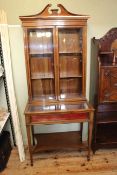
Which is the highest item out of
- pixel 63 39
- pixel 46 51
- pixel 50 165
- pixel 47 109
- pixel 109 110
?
pixel 63 39

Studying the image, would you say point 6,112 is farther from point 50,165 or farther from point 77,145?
point 77,145

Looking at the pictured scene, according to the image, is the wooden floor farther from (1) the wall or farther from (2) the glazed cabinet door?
(1) the wall

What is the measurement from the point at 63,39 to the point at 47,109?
96 cm

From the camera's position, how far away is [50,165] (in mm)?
2264

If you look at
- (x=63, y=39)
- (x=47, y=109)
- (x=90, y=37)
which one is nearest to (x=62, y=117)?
(x=47, y=109)

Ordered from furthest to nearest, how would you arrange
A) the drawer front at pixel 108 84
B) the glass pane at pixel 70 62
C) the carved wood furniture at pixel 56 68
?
the glass pane at pixel 70 62, the drawer front at pixel 108 84, the carved wood furniture at pixel 56 68

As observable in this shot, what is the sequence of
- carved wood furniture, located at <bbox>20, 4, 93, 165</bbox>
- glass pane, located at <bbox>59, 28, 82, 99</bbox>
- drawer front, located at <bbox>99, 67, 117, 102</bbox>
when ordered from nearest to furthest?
1. carved wood furniture, located at <bbox>20, 4, 93, 165</bbox>
2. drawer front, located at <bbox>99, 67, 117, 102</bbox>
3. glass pane, located at <bbox>59, 28, 82, 99</bbox>

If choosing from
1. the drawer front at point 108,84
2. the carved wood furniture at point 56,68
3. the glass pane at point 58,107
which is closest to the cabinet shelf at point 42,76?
the carved wood furniture at point 56,68

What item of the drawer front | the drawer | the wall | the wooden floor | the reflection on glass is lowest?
the wooden floor

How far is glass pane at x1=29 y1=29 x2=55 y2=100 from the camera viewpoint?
2.14 metres

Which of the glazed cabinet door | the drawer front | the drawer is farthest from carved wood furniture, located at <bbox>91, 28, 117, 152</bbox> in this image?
the glazed cabinet door

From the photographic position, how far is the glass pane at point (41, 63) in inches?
84.2

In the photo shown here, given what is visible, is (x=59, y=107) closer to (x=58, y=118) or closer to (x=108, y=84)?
(x=58, y=118)

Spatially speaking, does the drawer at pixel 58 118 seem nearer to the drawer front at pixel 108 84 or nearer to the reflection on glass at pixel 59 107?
the reflection on glass at pixel 59 107
